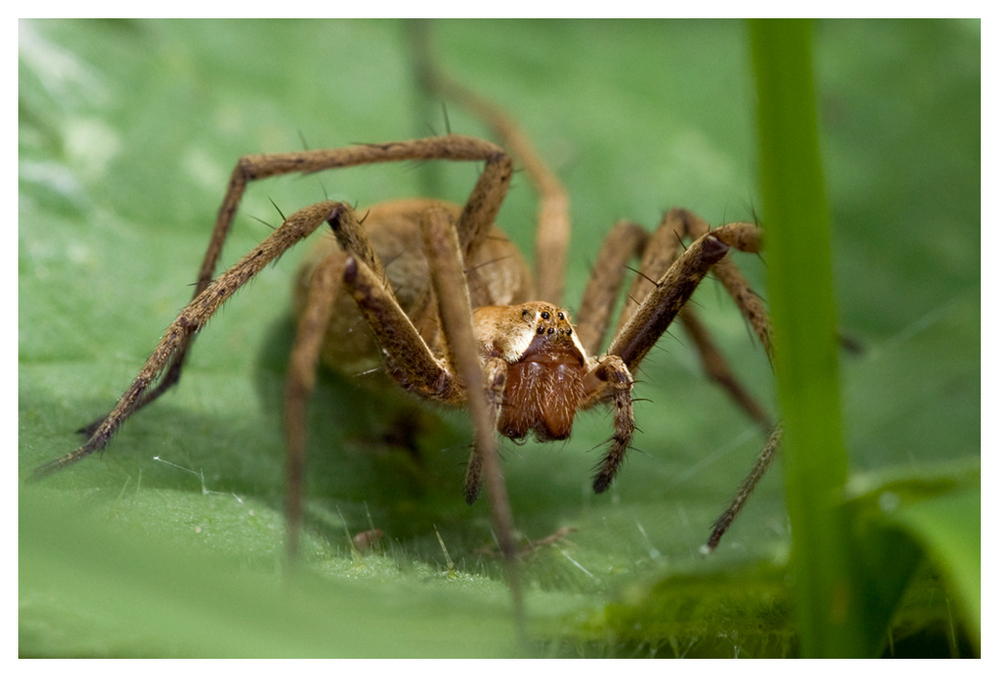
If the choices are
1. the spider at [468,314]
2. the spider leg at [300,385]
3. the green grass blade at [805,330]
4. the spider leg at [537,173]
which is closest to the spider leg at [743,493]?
the spider at [468,314]

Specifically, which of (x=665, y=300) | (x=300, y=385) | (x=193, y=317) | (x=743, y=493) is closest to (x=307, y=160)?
(x=193, y=317)

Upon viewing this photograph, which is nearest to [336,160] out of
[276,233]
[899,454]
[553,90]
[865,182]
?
[276,233]

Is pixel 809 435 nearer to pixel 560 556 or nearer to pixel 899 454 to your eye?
pixel 560 556

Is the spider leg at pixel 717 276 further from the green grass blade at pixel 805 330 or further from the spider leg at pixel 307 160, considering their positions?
the green grass blade at pixel 805 330

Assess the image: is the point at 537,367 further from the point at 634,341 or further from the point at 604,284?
the point at 604,284

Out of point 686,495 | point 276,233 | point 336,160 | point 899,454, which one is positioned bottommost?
point 686,495

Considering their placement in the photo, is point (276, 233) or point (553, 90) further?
point (553, 90)
